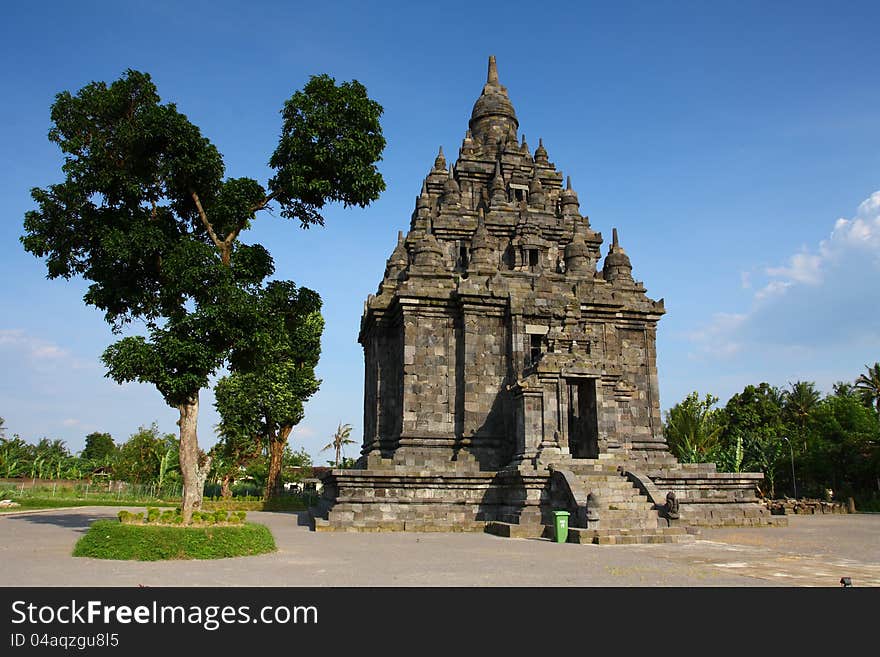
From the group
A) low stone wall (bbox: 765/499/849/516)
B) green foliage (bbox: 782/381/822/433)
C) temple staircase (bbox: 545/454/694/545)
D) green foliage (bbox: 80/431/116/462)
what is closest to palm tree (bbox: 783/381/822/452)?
green foliage (bbox: 782/381/822/433)

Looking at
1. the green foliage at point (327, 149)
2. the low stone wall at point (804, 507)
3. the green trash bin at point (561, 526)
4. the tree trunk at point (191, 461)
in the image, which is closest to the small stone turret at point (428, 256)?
the green foliage at point (327, 149)

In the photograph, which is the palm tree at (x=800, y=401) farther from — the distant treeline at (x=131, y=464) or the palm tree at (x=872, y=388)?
the distant treeline at (x=131, y=464)

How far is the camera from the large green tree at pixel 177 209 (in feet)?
44.5

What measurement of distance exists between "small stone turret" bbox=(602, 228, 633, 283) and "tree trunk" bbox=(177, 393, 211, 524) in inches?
719

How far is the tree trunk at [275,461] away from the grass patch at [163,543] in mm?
24702

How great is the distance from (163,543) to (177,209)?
7951 mm

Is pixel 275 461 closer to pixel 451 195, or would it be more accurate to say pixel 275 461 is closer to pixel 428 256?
pixel 451 195

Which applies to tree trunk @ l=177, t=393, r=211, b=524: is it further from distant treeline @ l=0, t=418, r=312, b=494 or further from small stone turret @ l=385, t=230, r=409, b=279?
distant treeline @ l=0, t=418, r=312, b=494

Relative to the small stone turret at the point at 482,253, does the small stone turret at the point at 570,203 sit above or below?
above

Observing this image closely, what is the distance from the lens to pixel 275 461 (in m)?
36.7
